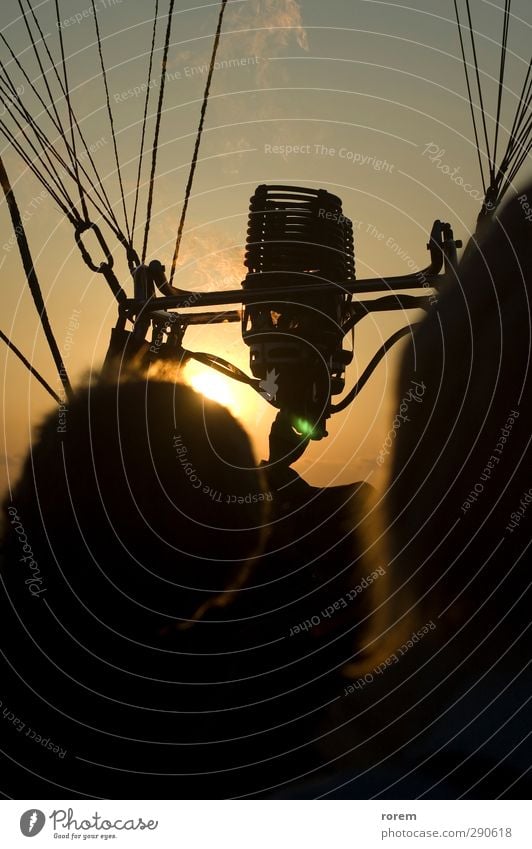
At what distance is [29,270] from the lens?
14.1 ft

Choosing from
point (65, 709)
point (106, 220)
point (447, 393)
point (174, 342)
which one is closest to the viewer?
point (447, 393)

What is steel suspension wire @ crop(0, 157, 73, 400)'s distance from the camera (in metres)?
4.28

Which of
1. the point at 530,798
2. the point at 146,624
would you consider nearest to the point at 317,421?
the point at 146,624

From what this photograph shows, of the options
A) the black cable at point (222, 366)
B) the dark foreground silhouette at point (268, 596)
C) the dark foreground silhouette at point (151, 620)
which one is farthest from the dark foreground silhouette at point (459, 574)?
the black cable at point (222, 366)

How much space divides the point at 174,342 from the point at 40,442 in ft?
4.71

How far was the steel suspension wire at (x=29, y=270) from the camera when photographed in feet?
14.0

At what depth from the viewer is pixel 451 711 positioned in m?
3.48

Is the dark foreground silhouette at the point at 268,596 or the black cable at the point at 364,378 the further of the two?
the black cable at the point at 364,378

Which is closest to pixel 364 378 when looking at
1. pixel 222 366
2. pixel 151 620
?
pixel 222 366

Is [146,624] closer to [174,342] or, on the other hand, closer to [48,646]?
[48,646]

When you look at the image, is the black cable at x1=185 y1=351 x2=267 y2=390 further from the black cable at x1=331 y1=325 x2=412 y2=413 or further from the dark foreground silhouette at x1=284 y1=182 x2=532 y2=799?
the dark foreground silhouette at x1=284 y1=182 x2=532 y2=799

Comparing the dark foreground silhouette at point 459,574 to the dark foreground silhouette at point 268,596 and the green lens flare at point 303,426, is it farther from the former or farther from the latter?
the green lens flare at point 303,426

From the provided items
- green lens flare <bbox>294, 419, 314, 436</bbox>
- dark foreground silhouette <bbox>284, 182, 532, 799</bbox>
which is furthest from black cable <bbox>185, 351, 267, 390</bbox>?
dark foreground silhouette <bbox>284, 182, 532, 799</bbox>

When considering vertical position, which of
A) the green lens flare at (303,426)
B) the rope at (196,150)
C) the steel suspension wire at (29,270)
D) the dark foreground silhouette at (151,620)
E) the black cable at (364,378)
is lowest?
the dark foreground silhouette at (151,620)
